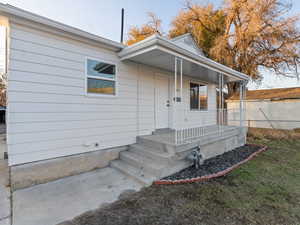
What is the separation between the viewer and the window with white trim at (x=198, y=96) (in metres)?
Result: 6.75

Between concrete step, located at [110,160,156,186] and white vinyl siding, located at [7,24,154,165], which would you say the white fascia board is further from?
concrete step, located at [110,160,156,186]

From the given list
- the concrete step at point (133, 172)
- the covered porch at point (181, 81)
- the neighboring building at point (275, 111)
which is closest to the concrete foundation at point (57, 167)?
the concrete step at point (133, 172)

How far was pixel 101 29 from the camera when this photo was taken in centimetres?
814

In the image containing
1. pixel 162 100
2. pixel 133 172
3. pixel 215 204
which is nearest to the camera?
pixel 215 204

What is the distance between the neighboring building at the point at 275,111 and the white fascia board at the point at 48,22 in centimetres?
1178

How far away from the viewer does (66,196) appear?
2.65 metres

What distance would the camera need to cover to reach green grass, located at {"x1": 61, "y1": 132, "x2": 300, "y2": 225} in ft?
6.84

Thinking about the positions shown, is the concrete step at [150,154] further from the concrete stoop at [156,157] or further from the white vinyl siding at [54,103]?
the white vinyl siding at [54,103]

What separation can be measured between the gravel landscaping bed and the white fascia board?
3.59 metres

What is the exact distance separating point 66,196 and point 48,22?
335 centimetres

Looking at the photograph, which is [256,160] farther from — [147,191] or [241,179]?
[147,191]

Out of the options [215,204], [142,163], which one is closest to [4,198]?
[142,163]

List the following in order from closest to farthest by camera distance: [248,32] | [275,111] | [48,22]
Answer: [48,22]
[248,32]
[275,111]

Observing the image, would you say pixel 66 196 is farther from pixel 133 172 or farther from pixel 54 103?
pixel 54 103
